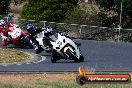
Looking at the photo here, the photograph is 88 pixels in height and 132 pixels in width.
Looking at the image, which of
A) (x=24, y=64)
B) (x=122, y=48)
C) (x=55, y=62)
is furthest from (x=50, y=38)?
(x=122, y=48)

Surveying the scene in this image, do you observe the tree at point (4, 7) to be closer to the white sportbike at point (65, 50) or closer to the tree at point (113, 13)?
the tree at point (113, 13)

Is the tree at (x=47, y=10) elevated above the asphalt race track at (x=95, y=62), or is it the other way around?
the tree at (x=47, y=10)

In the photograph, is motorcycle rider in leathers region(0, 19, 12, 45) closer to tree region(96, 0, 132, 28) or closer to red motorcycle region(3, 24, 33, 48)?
red motorcycle region(3, 24, 33, 48)

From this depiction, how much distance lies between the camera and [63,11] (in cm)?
4000

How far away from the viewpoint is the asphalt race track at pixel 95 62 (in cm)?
1872

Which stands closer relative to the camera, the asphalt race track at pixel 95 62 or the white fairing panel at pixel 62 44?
the asphalt race track at pixel 95 62

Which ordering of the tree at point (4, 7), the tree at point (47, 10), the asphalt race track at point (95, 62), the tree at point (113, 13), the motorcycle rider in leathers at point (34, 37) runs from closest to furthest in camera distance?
the asphalt race track at point (95, 62), the motorcycle rider in leathers at point (34, 37), the tree at point (113, 13), the tree at point (47, 10), the tree at point (4, 7)

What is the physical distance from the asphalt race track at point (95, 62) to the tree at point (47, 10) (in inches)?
379

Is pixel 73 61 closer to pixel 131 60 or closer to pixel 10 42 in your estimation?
pixel 131 60

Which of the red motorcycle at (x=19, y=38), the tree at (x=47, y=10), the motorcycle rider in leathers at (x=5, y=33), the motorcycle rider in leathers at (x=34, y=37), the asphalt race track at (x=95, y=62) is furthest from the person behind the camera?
the tree at (x=47, y=10)

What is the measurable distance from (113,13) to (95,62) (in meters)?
17.7

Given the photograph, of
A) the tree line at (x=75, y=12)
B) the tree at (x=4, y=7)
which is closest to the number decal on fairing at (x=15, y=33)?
the tree line at (x=75, y=12)

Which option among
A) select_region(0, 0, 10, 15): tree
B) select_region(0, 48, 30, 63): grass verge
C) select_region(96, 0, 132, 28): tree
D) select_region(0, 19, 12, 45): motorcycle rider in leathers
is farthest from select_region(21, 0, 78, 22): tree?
select_region(0, 48, 30, 63): grass verge

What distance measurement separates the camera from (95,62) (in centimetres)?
2144
